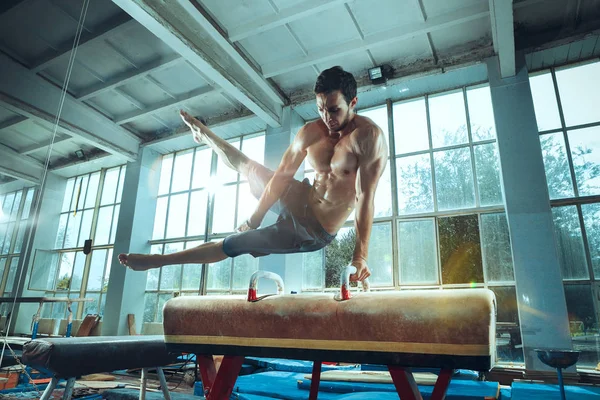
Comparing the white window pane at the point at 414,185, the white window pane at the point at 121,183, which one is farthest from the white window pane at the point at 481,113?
the white window pane at the point at 121,183

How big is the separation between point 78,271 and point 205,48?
8287 millimetres

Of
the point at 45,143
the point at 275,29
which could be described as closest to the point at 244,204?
the point at 275,29

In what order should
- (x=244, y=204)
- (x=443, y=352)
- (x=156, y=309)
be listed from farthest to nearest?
(x=156, y=309), (x=244, y=204), (x=443, y=352)

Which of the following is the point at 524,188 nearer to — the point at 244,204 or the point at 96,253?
the point at 244,204

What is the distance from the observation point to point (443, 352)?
52.5 inches

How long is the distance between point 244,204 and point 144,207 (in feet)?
10.7

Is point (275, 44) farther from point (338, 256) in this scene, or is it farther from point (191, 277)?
point (191, 277)

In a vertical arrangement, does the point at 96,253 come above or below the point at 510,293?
above

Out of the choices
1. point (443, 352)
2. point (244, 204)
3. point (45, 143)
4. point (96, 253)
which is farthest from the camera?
point (96, 253)

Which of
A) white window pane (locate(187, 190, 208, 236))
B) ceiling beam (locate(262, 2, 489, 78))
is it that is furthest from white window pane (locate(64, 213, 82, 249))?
ceiling beam (locate(262, 2, 489, 78))

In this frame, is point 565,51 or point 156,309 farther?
point 156,309

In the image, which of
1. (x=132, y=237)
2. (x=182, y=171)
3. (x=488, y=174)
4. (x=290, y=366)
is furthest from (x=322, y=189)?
(x=132, y=237)

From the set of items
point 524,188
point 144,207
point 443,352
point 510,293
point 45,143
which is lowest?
point 443,352

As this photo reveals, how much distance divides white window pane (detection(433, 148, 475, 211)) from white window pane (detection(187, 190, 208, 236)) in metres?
5.56
